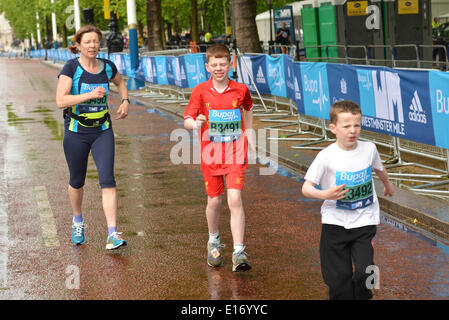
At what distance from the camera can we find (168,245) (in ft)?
23.4

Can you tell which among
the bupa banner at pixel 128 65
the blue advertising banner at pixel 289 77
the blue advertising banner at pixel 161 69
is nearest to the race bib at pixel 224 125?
the blue advertising banner at pixel 289 77

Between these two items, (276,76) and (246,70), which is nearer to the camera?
(276,76)

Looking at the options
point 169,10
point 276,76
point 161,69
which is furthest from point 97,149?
point 169,10

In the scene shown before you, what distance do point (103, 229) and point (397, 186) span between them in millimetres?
3472

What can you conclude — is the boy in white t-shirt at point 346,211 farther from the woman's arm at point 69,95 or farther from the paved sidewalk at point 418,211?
the woman's arm at point 69,95

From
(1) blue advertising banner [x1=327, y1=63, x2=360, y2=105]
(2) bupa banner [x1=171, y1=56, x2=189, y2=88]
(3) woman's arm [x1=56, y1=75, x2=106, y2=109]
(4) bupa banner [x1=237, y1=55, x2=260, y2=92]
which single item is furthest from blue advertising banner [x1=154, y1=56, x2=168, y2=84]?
(3) woman's arm [x1=56, y1=75, x2=106, y2=109]

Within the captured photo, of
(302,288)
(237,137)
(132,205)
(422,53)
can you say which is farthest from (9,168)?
(422,53)

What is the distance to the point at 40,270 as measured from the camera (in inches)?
252

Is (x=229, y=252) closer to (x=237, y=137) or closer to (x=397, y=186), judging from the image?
(x=237, y=137)

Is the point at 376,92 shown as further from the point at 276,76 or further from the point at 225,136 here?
the point at 276,76

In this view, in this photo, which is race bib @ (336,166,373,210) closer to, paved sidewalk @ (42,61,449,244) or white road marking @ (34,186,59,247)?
paved sidewalk @ (42,61,449,244)

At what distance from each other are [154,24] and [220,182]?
32.2m

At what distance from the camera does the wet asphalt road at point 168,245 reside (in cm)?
575

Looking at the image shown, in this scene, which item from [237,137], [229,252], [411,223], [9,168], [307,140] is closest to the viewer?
[237,137]
